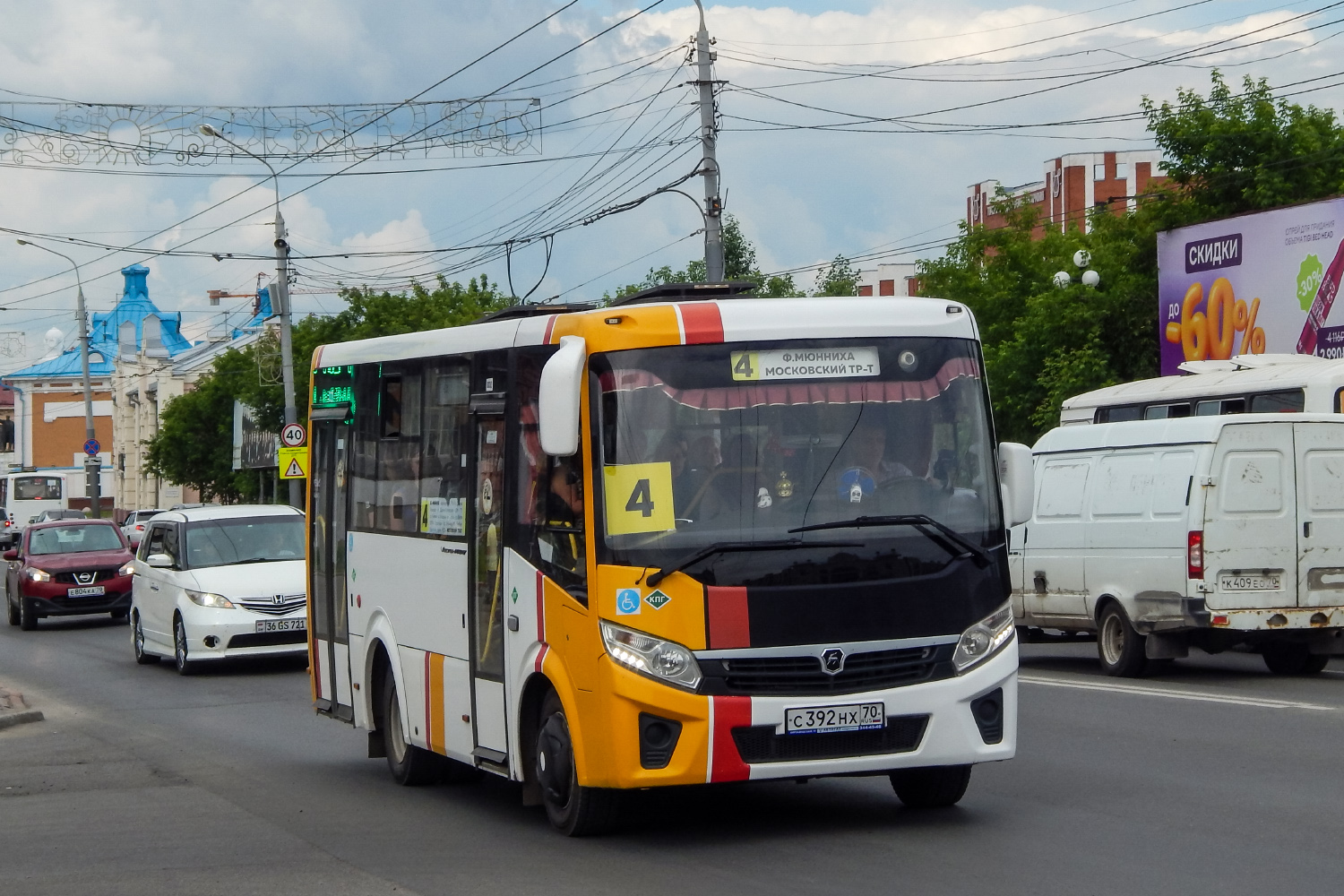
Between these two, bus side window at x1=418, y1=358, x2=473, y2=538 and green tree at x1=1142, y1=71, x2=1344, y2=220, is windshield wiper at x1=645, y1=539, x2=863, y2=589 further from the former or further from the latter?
green tree at x1=1142, y1=71, x2=1344, y2=220

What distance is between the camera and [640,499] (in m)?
8.43

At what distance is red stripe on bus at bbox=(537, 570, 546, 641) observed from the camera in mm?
8812

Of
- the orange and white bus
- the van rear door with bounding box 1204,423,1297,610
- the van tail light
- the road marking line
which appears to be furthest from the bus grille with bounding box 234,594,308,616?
the orange and white bus

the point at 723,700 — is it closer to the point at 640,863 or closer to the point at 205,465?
the point at 640,863

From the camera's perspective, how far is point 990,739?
28.6 feet

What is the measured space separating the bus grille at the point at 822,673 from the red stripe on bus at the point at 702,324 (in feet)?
4.86

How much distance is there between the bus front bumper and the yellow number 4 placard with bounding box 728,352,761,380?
1.46 metres

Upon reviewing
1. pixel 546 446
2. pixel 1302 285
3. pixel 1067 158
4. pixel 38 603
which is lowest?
pixel 38 603

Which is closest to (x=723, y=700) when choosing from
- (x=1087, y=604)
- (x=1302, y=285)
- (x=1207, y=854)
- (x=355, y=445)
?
(x=1207, y=854)

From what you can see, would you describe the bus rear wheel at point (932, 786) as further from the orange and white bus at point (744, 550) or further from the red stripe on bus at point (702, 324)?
the red stripe on bus at point (702, 324)

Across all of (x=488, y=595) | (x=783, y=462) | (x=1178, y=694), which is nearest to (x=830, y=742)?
(x=783, y=462)

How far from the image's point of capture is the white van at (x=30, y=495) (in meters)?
82.5

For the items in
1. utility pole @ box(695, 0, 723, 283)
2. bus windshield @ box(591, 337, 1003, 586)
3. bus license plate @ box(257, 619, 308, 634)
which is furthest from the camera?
utility pole @ box(695, 0, 723, 283)

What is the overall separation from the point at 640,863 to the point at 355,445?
4.48 metres
